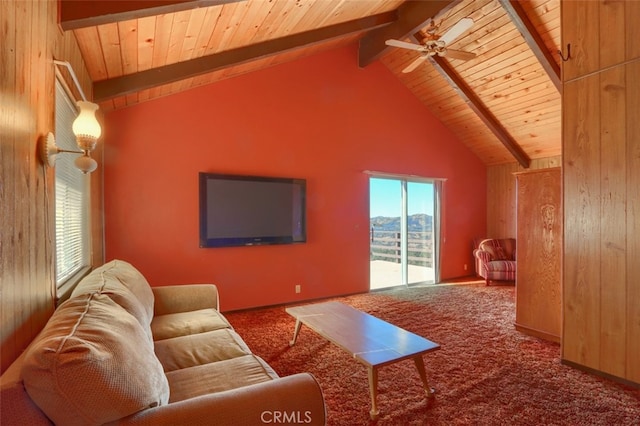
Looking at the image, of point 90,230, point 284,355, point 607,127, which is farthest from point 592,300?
point 90,230

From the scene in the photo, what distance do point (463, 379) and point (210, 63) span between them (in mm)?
3504

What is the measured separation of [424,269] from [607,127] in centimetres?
404

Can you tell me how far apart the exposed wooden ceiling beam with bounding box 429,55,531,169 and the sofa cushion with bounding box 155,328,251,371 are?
4623mm

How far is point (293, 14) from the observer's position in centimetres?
293

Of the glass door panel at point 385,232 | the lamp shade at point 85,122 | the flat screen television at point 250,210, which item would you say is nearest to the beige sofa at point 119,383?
the lamp shade at point 85,122

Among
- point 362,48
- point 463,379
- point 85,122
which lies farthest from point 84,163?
point 362,48

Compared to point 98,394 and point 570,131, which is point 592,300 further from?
point 98,394

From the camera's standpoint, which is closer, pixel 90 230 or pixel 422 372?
pixel 422 372

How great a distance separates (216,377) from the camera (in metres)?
1.59

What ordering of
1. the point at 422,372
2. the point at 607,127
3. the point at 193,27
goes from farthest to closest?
the point at 193,27 < the point at 607,127 < the point at 422,372

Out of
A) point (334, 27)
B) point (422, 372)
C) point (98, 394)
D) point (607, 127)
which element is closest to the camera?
point (98, 394)

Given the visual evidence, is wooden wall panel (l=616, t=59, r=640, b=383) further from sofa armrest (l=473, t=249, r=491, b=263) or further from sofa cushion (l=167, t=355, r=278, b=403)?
sofa armrest (l=473, t=249, r=491, b=263)

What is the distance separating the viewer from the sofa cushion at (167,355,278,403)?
148 cm

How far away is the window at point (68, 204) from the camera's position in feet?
6.40
